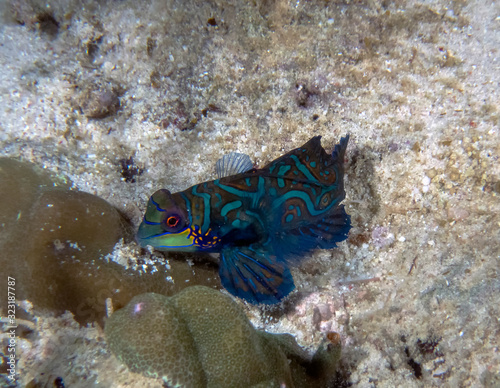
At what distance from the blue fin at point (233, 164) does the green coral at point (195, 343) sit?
5.88 ft

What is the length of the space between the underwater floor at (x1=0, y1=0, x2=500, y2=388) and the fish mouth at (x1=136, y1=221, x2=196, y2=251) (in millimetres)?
497

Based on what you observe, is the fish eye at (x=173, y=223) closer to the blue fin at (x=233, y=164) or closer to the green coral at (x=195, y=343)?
the green coral at (x=195, y=343)

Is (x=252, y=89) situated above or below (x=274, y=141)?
above

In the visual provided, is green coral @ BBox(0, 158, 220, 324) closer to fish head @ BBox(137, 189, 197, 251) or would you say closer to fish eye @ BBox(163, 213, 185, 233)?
fish head @ BBox(137, 189, 197, 251)

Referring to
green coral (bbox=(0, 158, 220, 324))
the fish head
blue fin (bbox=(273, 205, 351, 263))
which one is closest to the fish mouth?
the fish head

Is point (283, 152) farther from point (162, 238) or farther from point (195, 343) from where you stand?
point (195, 343)

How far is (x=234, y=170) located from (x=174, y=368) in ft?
8.15

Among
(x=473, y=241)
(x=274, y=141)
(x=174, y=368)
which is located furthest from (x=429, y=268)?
(x=174, y=368)

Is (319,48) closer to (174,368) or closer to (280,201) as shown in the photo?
(280,201)

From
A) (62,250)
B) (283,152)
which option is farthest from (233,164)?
(62,250)

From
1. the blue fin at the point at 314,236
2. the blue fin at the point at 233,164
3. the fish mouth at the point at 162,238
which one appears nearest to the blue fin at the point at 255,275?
the blue fin at the point at 314,236

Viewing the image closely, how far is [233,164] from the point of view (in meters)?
4.19

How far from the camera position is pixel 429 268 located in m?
3.95

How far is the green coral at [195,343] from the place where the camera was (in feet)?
8.04
